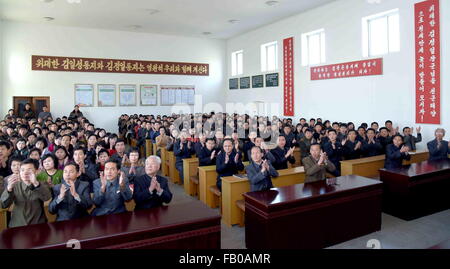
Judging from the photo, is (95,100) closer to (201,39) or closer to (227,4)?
(201,39)

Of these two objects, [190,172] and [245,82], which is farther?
[245,82]

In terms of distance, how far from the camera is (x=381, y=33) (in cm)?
749

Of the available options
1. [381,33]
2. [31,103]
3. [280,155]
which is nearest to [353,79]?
[381,33]

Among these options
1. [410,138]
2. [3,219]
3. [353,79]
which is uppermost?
[353,79]

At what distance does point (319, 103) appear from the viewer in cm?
908

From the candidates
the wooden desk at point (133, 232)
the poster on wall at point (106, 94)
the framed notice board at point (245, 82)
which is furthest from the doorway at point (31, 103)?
the wooden desk at point (133, 232)

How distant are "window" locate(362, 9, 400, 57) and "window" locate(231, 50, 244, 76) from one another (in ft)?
19.5

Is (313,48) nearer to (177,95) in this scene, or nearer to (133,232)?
(177,95)

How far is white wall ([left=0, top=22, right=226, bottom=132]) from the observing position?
1034 cm

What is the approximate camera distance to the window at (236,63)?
13.0 metres

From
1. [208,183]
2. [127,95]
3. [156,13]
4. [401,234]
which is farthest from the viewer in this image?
[127,95]

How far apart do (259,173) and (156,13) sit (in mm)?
7653

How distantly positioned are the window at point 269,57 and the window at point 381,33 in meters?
3.63
